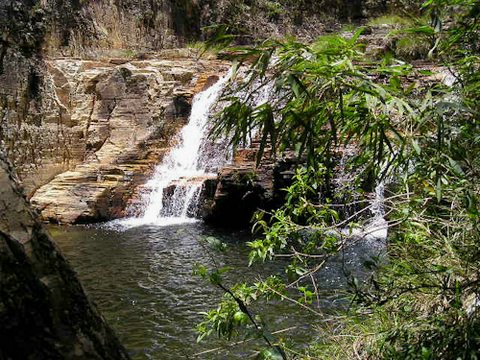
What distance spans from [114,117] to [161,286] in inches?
392

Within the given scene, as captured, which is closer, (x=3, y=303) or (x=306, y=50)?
(x=3, y=303)

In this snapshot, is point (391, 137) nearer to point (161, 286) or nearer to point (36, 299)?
point (36, 299)

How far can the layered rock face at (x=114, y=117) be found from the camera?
14.7 metres

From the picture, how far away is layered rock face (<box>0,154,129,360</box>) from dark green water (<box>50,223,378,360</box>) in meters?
1.75

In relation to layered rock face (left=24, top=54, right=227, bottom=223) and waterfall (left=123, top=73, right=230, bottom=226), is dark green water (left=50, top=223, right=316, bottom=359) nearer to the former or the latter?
waterfall (left=123, top=73, right=230, bottom=226)

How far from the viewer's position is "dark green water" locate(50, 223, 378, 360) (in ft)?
17.2

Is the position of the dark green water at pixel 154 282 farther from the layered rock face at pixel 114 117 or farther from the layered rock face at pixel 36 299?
the layered rock face at pixel 114 117

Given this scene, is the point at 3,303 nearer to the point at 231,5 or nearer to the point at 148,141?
the point at 148,141

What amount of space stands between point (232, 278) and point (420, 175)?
5.47 meters

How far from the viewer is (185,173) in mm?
15289

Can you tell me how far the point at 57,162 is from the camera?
50.0 feet

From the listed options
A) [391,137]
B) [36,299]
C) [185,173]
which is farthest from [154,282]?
[185,173]

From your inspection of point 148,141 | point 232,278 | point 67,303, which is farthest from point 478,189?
point 148,141

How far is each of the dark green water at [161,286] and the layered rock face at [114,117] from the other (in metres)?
3.24
